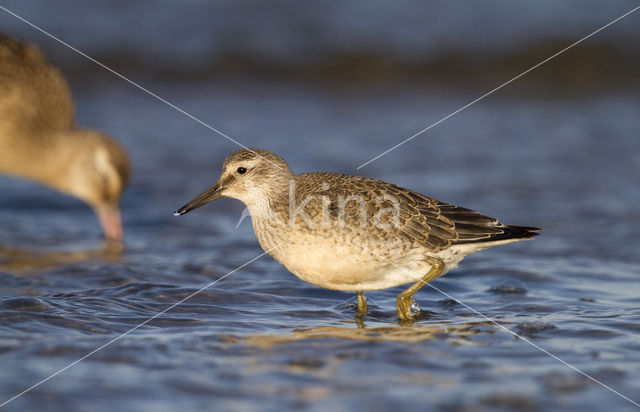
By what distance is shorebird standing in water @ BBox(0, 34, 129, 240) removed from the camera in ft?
26.3

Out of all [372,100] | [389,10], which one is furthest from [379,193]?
[389,10]

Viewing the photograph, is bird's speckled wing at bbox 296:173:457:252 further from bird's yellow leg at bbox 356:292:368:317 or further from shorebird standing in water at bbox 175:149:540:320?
bird's yellow leg at bbox 356:292:368:317

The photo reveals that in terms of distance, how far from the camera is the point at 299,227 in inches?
204

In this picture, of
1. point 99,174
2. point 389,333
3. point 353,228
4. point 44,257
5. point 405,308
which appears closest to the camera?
point 389,333

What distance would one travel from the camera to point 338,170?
931cm

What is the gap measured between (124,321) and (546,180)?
561 centimetres

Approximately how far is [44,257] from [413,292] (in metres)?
3.22

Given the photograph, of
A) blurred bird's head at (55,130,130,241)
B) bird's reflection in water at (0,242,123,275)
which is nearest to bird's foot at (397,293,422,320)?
bird's reflection in water at (0,242,123,275)

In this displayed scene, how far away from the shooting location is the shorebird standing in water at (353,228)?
5156mm

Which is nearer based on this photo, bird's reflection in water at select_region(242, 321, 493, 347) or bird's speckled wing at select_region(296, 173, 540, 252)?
bird's reflection in water at select_region(242, 321, 493, 347)

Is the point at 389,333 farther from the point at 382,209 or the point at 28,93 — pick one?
the point at 28,93

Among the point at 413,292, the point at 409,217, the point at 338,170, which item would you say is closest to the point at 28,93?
the point at 338,170

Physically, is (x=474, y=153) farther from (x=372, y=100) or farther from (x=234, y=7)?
(x=234, y=7)

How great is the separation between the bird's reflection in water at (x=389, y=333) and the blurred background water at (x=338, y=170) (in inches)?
0.9
